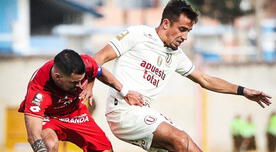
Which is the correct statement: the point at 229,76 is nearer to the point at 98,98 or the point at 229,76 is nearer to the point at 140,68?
the point at 98,98

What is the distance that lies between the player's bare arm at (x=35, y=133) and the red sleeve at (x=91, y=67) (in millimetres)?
698

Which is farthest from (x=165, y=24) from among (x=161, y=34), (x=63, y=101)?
(x=63, y=101)

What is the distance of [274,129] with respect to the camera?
21281 millimetres

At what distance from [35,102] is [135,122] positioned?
1.13 m

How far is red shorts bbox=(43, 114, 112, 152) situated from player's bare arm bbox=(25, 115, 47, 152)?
32.4 inches

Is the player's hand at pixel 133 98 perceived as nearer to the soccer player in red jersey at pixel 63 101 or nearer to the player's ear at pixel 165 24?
the soccer player in red jersey at pixel 63 101

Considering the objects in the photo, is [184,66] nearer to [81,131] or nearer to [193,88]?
[81,131]

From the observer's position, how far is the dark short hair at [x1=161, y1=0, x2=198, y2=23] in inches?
370

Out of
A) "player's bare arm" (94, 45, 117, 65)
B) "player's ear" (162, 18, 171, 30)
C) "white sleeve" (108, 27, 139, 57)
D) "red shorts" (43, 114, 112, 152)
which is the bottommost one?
"red shorts" (43, 114, 112, 152)

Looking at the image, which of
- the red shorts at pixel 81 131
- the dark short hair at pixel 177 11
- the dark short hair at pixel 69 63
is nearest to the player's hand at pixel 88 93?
the dark short hair at pixel 69 63

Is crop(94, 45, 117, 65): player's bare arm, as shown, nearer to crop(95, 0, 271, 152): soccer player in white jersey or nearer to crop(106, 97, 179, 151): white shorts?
crop(95, 0, 271, 152): soccer player in white jersey

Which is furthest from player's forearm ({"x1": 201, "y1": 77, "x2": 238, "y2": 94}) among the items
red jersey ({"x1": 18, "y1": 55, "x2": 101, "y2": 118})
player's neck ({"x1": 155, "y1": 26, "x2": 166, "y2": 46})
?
red jersey ({"x1": 18, "y1": 55, "x2": 101, "y2": 118})

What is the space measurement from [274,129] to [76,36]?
6.60 metres

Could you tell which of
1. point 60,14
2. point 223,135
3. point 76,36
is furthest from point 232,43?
point 223,135
